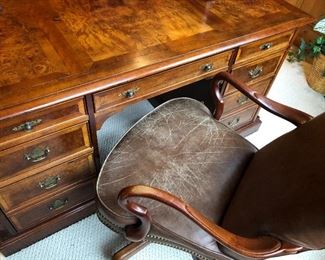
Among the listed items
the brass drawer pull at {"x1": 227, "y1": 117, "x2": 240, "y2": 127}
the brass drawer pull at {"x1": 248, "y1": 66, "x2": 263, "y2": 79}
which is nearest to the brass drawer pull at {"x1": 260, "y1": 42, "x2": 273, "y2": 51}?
the brass drawer pull at {"x1": 248, "y1": 66, "x2": 263, "y2": 79}

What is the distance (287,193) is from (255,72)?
738mm

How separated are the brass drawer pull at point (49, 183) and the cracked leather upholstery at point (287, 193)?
0.63 metres

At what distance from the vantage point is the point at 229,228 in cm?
87

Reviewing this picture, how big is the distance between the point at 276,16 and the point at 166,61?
23.7 inches

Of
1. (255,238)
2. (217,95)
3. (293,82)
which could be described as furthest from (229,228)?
(293,82)

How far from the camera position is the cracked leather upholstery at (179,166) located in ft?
2.88

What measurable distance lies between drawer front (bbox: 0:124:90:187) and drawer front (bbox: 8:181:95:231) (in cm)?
23

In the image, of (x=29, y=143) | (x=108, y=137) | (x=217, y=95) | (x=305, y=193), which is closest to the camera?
(x=305, y=193)

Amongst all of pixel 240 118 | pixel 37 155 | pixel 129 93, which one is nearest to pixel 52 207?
pixel 37 155

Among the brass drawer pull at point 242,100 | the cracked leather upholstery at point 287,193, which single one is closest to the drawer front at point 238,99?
the brass drawer pull at point 242,100

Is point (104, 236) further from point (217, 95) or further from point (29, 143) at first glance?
point (217, 95)

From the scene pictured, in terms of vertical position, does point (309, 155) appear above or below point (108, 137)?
above

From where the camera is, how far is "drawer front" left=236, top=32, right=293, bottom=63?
1.16 meters

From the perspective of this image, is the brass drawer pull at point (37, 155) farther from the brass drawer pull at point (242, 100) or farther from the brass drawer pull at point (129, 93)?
the brass drawer pull at point (242, 100)
